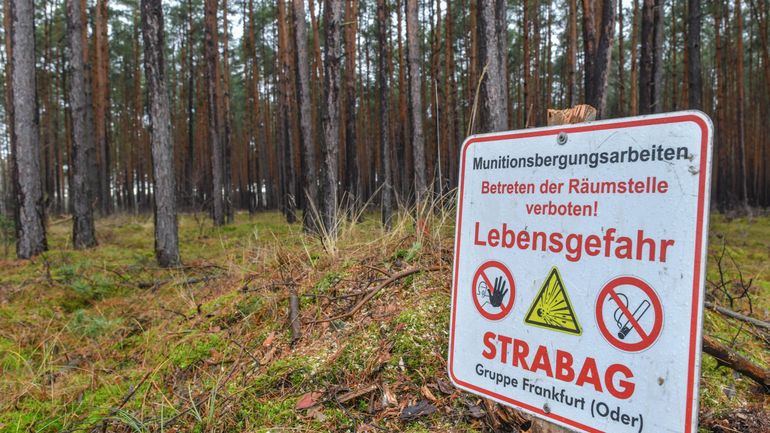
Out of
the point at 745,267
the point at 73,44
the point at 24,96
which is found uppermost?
the point at 73,44

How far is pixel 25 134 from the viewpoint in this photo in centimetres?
720

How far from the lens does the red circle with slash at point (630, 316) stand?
970 mm

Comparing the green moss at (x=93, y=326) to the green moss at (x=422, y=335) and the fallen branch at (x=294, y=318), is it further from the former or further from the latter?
the green moss at (x=422, y=335)

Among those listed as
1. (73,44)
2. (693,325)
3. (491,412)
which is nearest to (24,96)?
(73,44)

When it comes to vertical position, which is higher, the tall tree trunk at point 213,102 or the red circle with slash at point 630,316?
the tall tree trunk at point 213,102

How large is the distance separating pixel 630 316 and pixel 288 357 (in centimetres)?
193

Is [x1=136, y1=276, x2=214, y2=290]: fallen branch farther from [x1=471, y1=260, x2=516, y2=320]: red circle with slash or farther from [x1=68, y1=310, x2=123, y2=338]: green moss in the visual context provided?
[x1=471, y1=260, x2=516, y2=320]: red circle with slash

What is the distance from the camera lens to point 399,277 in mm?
2934

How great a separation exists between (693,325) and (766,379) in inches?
75.7

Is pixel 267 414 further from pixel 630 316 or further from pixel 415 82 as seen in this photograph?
pixel 415 82

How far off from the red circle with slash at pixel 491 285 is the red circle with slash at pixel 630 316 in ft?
0.78

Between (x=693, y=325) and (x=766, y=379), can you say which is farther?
(x=766, y=379)

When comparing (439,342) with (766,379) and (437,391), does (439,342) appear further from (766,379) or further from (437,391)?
(766,379)

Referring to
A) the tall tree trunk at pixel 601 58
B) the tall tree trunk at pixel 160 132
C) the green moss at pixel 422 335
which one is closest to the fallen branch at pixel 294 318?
the green moss at pixel 422 335
